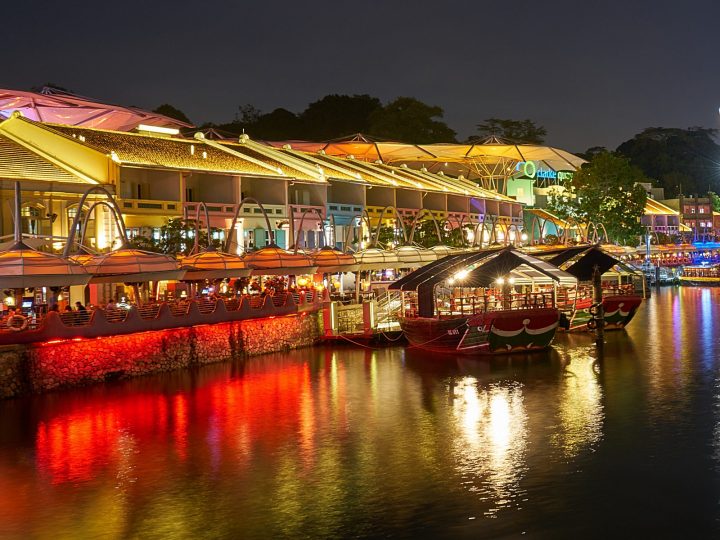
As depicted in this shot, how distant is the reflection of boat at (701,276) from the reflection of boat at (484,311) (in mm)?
50639

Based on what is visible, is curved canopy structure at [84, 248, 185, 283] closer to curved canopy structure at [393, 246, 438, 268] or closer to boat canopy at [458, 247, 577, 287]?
boat canopy at [458, 247, 577, 287]

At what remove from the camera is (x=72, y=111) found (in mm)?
50562

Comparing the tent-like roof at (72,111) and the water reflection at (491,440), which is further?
the tent-like roof at (72,111)

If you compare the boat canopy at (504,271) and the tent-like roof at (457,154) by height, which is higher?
the tent-like roof at (457,154)

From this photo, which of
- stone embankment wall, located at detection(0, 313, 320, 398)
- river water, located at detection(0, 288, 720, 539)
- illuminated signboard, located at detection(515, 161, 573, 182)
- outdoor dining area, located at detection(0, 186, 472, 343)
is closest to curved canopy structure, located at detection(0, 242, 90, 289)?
outdoor dining area, located at detection(0, 186, 472, 343)

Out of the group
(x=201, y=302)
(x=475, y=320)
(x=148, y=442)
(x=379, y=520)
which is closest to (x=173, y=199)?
(x=201, y=302)

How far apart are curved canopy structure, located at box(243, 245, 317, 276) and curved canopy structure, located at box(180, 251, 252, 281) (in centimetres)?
72

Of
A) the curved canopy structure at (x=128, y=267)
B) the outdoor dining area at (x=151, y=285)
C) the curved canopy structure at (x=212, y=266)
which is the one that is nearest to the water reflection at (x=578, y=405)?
the outdoor dining area at (x=151, y=285)

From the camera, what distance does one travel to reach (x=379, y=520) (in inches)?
630

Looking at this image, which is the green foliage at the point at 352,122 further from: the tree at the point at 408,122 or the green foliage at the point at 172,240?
the green foliage at the point at 172,240

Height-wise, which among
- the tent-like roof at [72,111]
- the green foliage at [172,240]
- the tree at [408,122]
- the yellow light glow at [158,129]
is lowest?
the green foliage at [172,240]

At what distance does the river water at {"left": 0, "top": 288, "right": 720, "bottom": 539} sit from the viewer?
1597 cm

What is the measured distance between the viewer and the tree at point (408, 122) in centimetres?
9512

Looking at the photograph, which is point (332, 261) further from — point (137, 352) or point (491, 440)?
point (491, 440)
